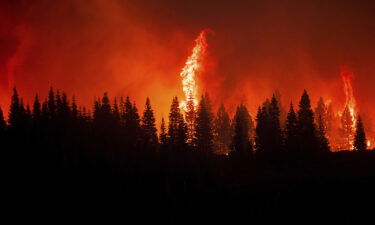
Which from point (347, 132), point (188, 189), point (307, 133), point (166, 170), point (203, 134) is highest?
point (347, 132)

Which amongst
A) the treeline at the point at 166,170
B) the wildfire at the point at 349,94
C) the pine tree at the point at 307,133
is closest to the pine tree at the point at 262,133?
the treeline at the point at 166,170

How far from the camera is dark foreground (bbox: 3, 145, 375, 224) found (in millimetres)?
41938

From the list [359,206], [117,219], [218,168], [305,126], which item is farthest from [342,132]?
[117,219]

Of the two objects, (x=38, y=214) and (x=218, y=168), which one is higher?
(x=218, y=168)

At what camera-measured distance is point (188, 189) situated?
50875mm

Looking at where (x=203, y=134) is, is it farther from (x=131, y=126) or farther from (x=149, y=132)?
(x=131, y=126)

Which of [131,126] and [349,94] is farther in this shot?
[349,94]

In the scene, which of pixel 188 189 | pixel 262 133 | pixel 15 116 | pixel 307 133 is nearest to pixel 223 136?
pixel 262 133

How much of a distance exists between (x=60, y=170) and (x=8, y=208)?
10870mm

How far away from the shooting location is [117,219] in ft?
139

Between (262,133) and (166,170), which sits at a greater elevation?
(262,133)

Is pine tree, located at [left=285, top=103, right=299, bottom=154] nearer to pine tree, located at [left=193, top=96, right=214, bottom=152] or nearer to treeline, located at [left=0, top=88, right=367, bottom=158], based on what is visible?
treeline, located at [left=0, top=88, right=367, bottom=158]

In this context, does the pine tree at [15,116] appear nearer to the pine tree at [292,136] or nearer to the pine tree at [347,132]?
the pine tree at [292,136]

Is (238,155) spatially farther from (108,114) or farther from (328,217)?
(328,217)
